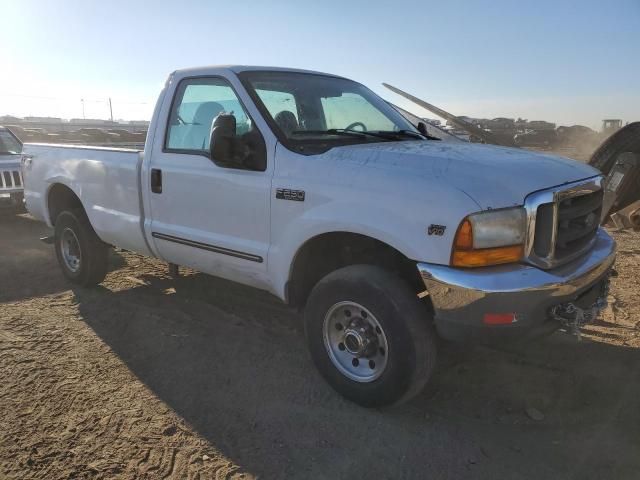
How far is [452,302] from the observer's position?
2.65m

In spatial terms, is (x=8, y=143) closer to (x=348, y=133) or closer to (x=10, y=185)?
(x=10, y=185)

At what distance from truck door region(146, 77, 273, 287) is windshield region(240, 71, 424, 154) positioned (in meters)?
0.19

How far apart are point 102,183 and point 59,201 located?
1.26 m

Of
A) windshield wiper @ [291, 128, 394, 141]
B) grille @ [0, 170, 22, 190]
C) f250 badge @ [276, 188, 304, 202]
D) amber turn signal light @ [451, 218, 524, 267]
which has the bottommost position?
grille @ [0, 170, 22, 190]

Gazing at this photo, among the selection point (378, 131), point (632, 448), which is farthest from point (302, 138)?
point (632, 448)

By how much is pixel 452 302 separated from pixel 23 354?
10.6 ft

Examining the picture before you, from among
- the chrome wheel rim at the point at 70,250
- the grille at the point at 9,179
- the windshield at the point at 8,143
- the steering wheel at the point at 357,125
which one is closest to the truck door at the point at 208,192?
the steering wheel at the point at 357,125

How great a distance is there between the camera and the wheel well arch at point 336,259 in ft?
10.3

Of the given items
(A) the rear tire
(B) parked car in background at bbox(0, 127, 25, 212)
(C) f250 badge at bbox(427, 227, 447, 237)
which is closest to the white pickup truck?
(C) f250 badge at bbox(427, 227, 447, 237)

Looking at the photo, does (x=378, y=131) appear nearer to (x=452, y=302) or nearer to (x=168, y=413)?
(x=452, y=302)

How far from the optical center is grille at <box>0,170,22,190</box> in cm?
896

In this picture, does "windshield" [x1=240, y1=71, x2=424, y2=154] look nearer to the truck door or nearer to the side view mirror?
the truck door

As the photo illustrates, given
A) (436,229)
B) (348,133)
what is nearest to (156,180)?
(348,133)

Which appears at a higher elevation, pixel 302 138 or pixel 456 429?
pixel 302 138
